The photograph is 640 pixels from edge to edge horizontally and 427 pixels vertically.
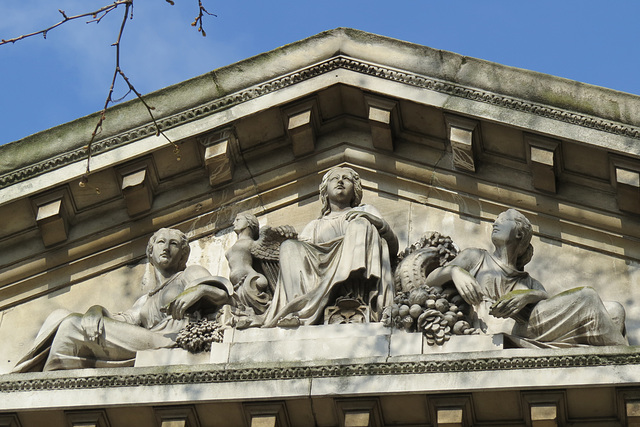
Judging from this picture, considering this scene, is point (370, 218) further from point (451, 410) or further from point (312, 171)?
point (451, 410)

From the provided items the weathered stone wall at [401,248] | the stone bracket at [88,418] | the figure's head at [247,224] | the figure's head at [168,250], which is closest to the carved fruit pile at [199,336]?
the stone bracket at [88,418]

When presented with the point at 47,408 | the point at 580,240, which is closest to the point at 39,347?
the point at 47,408

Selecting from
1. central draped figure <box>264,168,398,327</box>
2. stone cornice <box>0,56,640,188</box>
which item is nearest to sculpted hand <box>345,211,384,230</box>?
central draped figure <box>264,168,398,327</box>

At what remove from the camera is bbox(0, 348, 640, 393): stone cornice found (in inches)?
540

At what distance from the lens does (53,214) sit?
16547 mm

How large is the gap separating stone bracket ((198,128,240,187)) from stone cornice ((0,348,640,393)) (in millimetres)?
2969

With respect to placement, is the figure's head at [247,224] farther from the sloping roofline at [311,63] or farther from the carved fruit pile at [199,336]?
the carved fruit pile at [199,336]

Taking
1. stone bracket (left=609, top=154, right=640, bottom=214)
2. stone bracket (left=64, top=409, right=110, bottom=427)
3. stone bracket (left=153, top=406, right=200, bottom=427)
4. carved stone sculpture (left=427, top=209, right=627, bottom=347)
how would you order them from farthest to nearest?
stone bracket (left=609, top=154, right=640, bottom=214)
stone bracket (left=64, top=409, right=110, bottom=427)
carved stone sculpture (left=427, top=209, right=627, bottom=347)
stone bracket (left=153, top=406, right=200, bottom=427)

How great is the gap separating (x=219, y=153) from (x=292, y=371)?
3277 mm

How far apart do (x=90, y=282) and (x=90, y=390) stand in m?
2.45

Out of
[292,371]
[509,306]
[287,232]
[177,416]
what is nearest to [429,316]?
[509,306]

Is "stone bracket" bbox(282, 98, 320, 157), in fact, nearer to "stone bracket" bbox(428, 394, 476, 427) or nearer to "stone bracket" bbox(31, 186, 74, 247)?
"stone bracket" bbox(31, 186, 74, 247)

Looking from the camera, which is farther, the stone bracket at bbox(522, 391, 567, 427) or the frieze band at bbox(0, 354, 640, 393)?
the frieze band at bbox(0, 354, 640, 393)

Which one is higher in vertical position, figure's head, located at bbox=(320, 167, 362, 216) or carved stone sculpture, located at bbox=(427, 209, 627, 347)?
figure's head, located at bbox=(320, 167, 362, 216)
